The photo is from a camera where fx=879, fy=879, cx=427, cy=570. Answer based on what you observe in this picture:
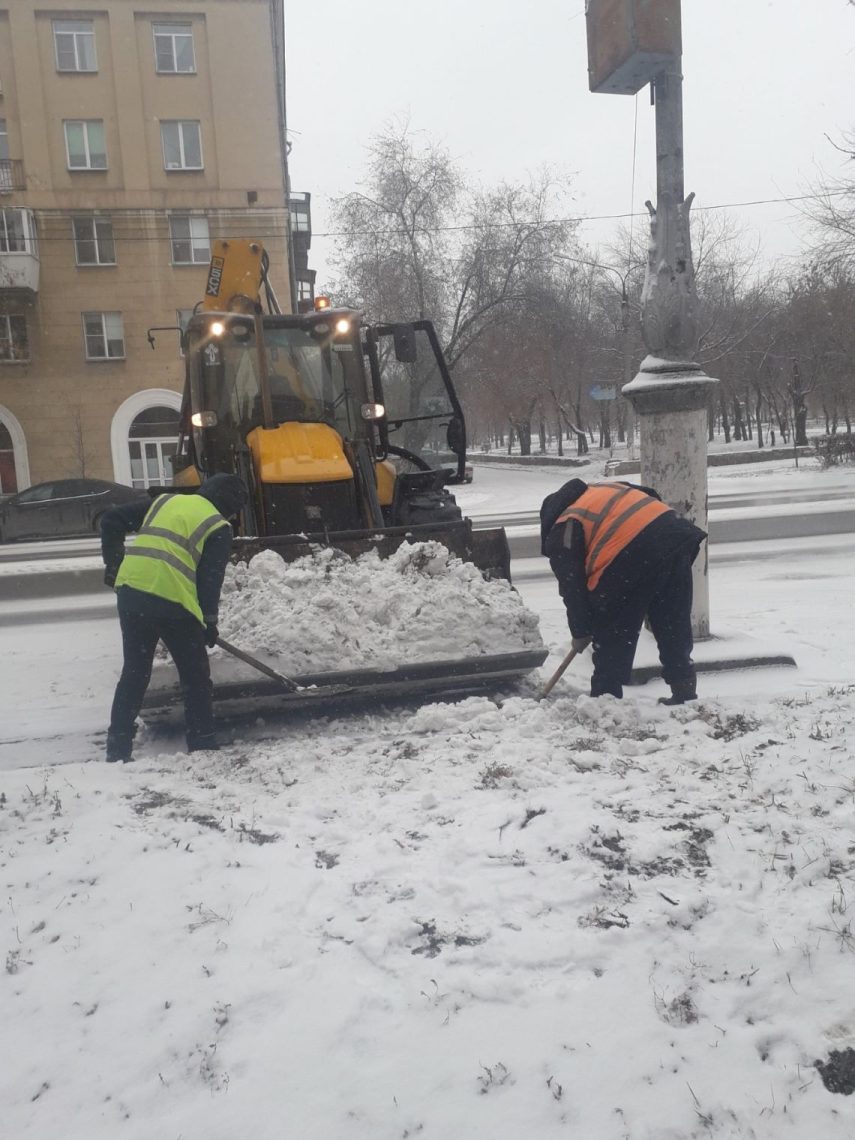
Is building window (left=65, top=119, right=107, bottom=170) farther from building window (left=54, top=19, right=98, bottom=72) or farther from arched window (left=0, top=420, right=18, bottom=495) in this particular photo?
arched window (left=0, top=420, right=18, bottom=495)

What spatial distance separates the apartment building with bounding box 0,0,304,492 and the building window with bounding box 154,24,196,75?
42 mm

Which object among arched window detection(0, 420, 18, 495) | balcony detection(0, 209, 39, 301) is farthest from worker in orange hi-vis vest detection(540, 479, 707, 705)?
arched window detection(0, 420, 18, 495)

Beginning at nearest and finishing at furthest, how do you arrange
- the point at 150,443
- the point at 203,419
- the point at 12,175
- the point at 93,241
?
the point at 203,419 → the point at 12,175 → the point at 93,241 → the point at 150,443

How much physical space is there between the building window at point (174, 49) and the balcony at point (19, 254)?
6102mm

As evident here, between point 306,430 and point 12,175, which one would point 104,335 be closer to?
point 12,175

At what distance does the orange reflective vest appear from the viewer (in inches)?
185

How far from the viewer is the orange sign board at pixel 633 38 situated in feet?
18.4

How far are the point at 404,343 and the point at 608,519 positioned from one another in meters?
2.70

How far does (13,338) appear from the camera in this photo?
1010 inches

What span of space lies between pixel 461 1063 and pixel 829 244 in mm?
21069

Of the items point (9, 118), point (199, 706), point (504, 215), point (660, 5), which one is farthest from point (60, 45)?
point (199, 706)

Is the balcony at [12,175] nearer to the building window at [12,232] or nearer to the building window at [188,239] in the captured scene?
the building window at [12,232]

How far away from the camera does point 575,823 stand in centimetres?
318

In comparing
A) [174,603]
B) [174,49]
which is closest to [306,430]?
[174,603]
